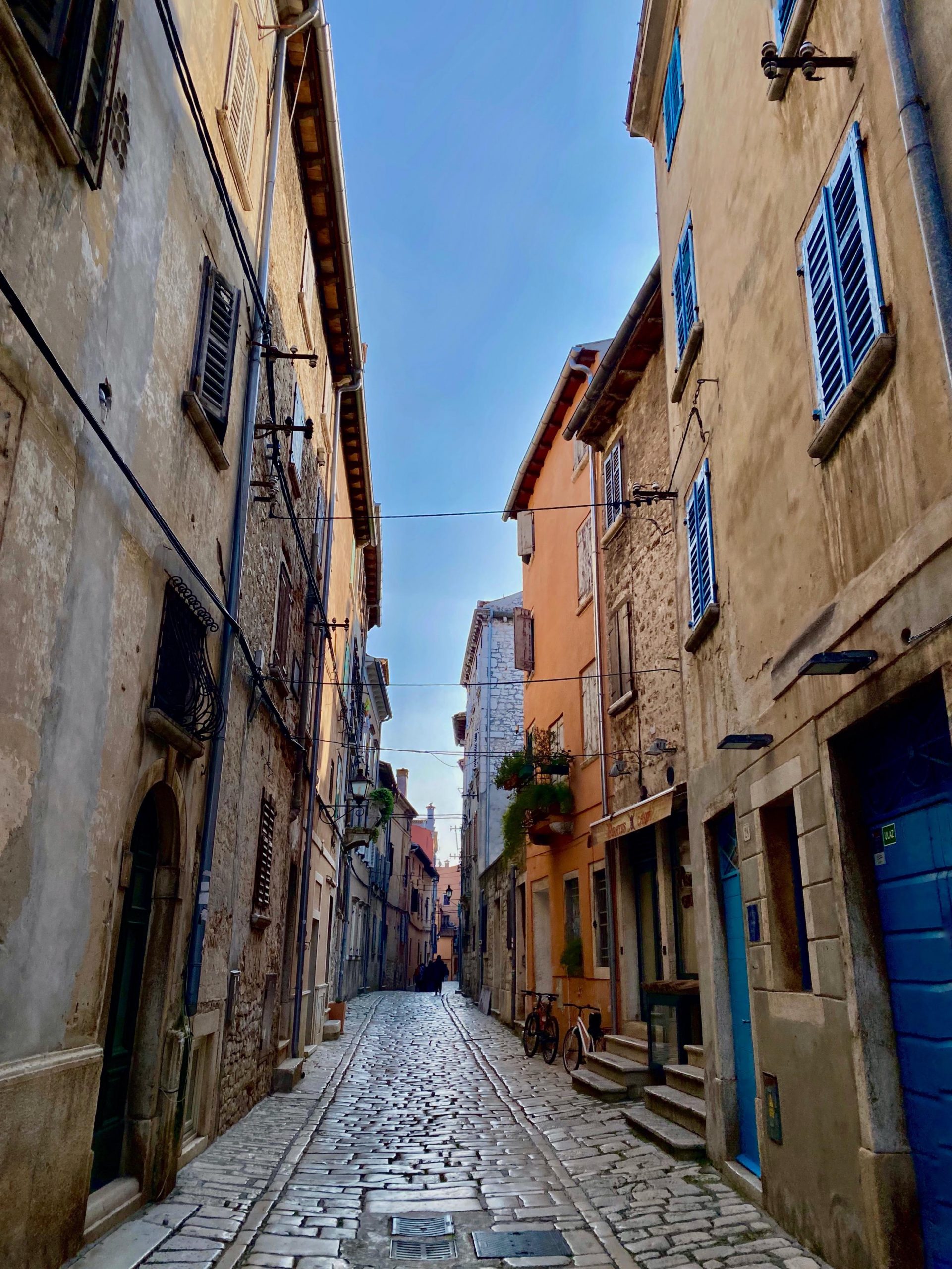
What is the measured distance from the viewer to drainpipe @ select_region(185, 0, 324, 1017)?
7.39 m

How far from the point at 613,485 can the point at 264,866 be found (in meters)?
7.85

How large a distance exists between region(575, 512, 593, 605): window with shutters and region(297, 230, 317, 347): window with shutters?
5408mm

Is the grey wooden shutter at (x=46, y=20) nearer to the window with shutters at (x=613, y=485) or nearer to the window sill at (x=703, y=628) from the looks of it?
the window sill at (x=703, y=628)

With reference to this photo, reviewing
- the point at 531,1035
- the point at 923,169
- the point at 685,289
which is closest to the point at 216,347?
the point at 685,289

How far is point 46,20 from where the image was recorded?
4.52 metres

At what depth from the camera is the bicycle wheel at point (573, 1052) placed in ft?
40.8

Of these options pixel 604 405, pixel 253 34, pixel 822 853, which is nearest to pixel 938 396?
pixel 822 853

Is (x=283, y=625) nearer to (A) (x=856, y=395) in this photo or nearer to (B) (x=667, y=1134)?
(B) (x=667, y=1134)

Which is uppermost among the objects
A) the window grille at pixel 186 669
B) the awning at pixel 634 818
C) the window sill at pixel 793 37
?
the window sill at pixel 793 37

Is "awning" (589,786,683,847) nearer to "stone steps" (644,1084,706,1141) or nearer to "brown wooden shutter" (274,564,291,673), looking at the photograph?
"stone steps" (644,1084,706,1141)

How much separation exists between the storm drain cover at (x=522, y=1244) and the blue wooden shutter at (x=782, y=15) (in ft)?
24.2

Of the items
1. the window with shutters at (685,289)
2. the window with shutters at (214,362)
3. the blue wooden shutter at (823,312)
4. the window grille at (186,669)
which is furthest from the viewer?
the window with shutters at (685,289)

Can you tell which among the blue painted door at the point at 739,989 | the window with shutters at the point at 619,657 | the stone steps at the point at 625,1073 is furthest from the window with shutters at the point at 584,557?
the blue painted door at the point at 739,989

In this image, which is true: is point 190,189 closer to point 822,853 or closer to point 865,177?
point 865,177
